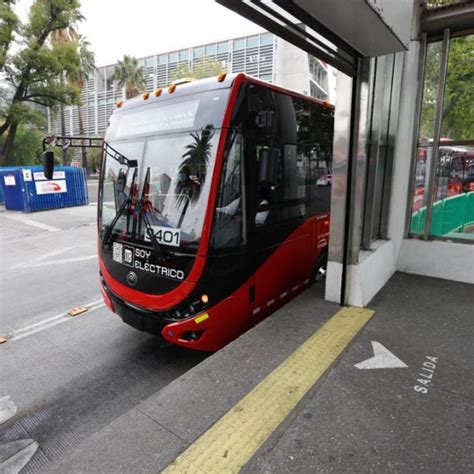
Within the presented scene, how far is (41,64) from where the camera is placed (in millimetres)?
22062

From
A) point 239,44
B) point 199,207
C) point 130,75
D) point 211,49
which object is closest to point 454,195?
point 199,207

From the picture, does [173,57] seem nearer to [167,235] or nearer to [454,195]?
[454,195]

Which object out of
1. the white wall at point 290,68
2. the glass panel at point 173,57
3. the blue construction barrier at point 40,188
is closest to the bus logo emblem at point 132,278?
the blue construction barrier at point 40,188

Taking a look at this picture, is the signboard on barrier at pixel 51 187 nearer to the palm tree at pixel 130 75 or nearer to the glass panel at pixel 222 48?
the palm tree at pixel 130 75

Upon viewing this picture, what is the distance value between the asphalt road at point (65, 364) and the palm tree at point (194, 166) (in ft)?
6.37

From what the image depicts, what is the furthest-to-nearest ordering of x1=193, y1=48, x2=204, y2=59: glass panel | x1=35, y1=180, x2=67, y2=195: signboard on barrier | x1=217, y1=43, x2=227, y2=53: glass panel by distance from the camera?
x1=193, y1=48, x2=204, y2=59: glass panel
x1=217, y1=43, x2=227, y2=53: glass panel
x1=35, y1=180, x2=67, y2=195: signboard on barrier

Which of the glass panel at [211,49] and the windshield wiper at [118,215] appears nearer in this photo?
the windshield wiper at [118,215]

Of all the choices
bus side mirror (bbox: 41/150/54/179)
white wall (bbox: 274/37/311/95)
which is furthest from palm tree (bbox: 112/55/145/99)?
bus side mirror (bbox: 41/150/54/179)

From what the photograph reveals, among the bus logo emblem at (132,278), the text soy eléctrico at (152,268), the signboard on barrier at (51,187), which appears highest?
the signboard on barrier at (51,187)

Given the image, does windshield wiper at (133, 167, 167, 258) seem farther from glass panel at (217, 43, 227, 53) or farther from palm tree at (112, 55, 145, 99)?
palm tree at (112, 55, 145, 99)

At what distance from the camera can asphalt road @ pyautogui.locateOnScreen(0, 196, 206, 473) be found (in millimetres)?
3182

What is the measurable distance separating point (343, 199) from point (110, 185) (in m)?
2.72

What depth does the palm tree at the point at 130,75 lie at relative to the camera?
41031 millimetres

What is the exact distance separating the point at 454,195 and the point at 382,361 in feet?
10.7
